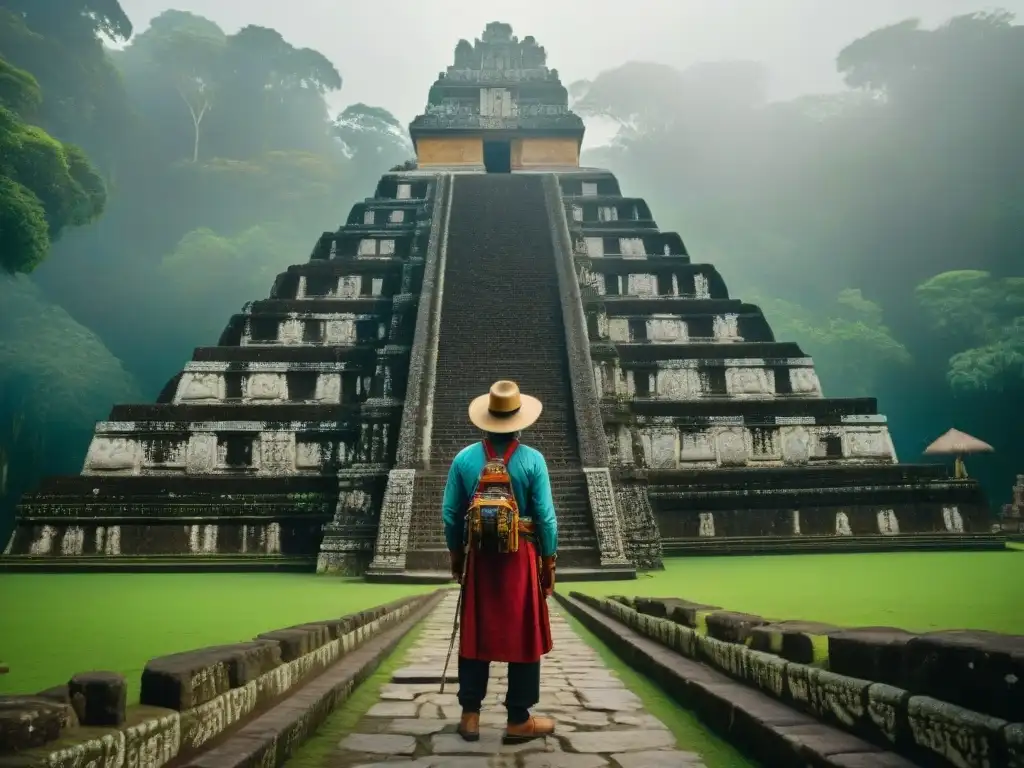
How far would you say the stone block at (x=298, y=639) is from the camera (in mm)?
3453

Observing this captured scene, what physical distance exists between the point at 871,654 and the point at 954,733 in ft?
1.62

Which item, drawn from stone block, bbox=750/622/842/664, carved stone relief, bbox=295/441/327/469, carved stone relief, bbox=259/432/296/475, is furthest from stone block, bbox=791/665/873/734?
carved stone relief, bbox=259/432/296/475

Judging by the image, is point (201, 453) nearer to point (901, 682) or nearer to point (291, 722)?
point (291, 722)

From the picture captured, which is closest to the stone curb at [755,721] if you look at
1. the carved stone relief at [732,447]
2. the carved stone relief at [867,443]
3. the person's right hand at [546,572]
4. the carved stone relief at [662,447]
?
the person's right hand at [546,572]

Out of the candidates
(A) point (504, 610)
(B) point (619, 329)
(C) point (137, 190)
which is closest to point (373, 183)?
(C) point (137, 190)

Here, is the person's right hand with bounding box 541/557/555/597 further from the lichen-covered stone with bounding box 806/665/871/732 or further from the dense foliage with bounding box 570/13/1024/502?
the dense foliage with bounding box 570/13/1024/502

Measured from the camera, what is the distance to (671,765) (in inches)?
112

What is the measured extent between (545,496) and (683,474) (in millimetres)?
10778

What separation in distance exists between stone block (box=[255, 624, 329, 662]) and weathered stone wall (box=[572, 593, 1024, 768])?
192 centimetres

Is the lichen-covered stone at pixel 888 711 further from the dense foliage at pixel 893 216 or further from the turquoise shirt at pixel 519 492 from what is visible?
the dense foliage at pixel 893 216

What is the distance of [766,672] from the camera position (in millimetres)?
3232

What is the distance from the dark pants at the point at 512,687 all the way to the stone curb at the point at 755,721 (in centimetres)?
74

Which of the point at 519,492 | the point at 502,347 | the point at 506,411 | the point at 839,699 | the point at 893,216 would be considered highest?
the point at 893,216

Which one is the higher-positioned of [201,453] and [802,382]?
[802,382]
